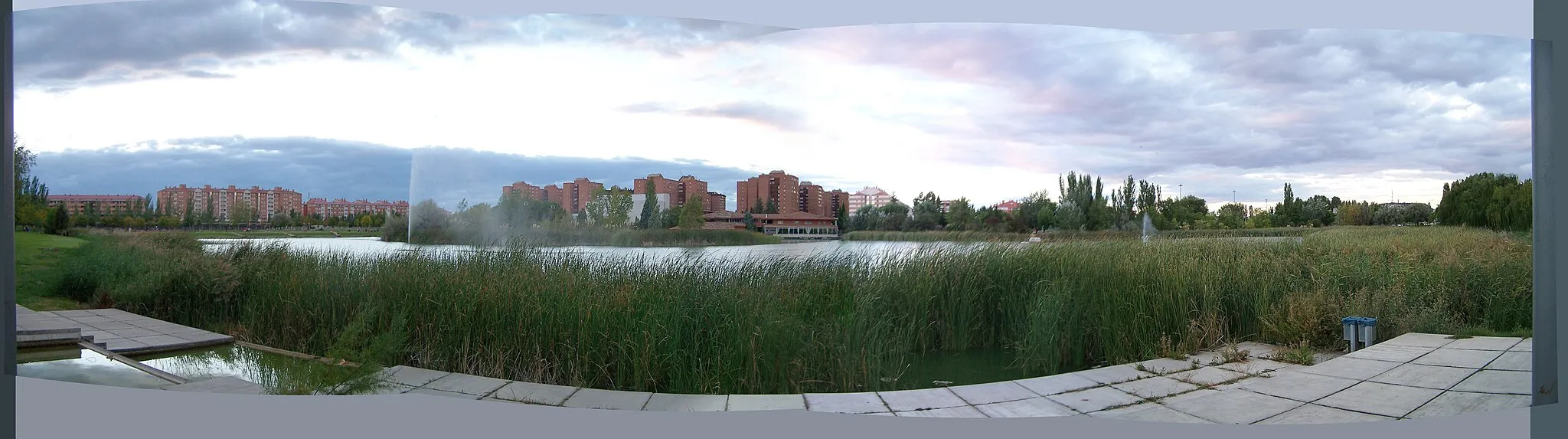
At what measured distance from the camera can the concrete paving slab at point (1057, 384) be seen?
16.6ft

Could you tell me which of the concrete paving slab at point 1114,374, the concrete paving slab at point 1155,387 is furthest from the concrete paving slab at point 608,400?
the concrete paving slab at point 1155,387

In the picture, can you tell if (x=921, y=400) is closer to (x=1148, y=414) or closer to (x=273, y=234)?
(x=1148, y=414)

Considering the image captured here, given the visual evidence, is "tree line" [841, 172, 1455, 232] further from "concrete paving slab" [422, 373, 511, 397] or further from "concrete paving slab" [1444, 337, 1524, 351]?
"concrete paving slab" [422, 373, 511, 397]

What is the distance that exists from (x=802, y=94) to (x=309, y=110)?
3.82 meters

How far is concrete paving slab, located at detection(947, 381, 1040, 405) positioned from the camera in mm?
4922

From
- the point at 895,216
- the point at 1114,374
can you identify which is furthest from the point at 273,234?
the point at 1114,374

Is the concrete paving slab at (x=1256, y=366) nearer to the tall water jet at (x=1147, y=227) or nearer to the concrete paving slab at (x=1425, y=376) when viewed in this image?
the concrete paving slab at (x=1425, y=376)

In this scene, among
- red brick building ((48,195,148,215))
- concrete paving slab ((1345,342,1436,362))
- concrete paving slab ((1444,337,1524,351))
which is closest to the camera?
concrete paving slab ((1345,342,1436,362))

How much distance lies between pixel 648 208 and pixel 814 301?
1.44 meters

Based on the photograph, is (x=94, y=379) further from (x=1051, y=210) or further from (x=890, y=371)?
(x=1051, y=210)

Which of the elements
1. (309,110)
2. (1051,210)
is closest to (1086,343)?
(1051,210)

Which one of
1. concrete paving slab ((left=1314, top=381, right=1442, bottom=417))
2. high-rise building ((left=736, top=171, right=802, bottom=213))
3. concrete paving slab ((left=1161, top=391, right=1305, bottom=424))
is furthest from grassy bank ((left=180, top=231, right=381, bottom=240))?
concrete paving slab ((left=1314, top=381, right=1442, bottom=417))

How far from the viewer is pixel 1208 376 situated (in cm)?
524

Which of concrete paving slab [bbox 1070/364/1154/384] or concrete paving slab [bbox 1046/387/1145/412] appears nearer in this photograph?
concrete paving slab [bbox 1046/387/1145/412]
